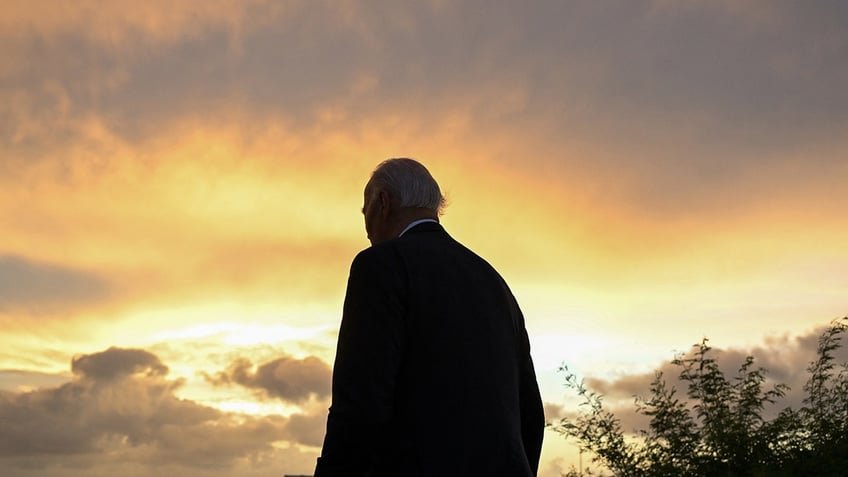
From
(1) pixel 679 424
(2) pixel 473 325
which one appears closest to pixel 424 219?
(2) pixel 473 325

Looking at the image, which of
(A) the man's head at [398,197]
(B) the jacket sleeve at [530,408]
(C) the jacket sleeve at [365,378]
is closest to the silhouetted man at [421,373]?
(C) the jacket sleeve at [365,378]

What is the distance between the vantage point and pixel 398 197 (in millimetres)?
3760

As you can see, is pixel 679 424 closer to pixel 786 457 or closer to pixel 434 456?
pixel 786 457

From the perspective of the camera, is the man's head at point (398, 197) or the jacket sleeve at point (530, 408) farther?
the jacket sleeve at point (530, 408)

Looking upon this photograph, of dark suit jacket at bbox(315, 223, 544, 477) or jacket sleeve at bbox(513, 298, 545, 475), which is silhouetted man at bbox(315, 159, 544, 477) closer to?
dark suit jacket at bbox(315, 223, 544, 477)

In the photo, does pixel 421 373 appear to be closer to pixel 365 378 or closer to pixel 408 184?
Answer: pixel 365 378

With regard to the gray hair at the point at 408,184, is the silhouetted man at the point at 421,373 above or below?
below

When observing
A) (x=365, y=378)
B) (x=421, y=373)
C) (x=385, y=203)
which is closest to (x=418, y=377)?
(x=421, y=373)

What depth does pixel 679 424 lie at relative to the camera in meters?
9.00

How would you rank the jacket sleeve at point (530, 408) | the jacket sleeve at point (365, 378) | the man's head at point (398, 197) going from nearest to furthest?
the jacket sleeve at point (365, 378), the man's head at point (398, 197), the jacket sleeve at point (530, 408)

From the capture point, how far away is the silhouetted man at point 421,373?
330cm

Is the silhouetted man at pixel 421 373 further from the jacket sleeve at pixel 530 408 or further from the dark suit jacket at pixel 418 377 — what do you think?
the jacket sleeve at pixel 530 408

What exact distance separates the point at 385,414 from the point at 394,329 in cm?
28

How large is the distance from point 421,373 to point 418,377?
0.05ft
